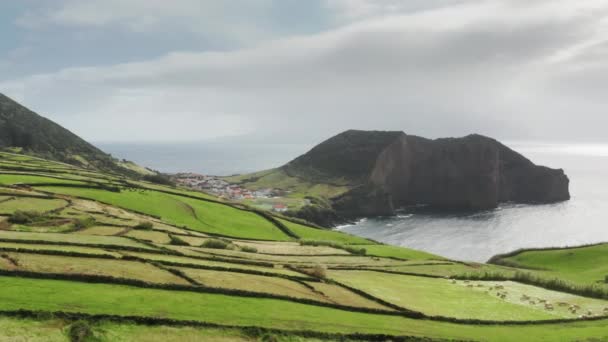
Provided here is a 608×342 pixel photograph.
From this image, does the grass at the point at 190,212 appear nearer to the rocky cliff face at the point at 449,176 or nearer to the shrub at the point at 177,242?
the shrub at the point at 177,242

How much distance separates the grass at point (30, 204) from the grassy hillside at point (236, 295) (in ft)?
1.36

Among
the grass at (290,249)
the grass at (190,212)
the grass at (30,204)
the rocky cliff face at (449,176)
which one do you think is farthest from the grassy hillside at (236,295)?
the rocky cliff face at (449,176)

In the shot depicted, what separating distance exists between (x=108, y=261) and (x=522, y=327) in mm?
26231

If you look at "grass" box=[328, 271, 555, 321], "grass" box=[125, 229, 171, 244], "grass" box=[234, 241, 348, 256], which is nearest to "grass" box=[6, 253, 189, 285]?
"grass" box=[328, 271, 555, 321]

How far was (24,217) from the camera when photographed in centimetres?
4562

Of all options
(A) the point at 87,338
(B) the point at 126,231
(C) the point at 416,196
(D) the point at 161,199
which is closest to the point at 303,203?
(C) the point at 416,196

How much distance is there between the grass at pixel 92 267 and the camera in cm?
2473

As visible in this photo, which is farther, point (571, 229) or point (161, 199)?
point (571, 229)

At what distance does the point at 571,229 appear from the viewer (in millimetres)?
139125

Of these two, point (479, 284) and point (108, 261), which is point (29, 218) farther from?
point (479, 284)

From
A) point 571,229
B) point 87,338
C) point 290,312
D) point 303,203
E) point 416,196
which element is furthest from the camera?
point 416,196

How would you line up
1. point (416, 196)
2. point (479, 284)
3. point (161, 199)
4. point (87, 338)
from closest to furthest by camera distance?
point (87, 338)
point (479, 284)
point (161, 199)
point (416, 196)

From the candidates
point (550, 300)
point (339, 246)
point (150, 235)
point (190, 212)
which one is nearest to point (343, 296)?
point (550, 300)

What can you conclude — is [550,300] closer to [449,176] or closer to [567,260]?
[567,260]
